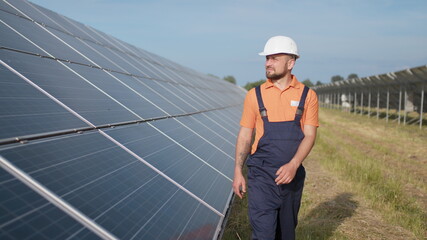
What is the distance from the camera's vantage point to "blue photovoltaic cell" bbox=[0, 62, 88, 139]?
9.66ft

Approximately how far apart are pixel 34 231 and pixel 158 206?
1359 mm

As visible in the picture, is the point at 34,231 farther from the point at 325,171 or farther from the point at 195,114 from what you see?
the point at 325,171

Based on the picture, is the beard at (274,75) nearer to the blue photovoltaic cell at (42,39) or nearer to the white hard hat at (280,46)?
the white hard hat at (280,46)

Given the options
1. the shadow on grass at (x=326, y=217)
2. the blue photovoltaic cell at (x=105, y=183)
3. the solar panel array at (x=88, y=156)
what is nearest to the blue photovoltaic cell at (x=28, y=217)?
the solar panel array at (x=88, y=156)

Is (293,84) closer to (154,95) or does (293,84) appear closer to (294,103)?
(294,103)

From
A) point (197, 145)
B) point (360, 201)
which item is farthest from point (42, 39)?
point (360, 201)

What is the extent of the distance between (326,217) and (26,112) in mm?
4961

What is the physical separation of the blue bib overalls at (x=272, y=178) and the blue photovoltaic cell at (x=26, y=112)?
5.79 ft

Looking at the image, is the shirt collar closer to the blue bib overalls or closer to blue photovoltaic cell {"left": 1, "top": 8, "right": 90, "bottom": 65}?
the blue bib overalls

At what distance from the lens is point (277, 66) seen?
4020 millimetres

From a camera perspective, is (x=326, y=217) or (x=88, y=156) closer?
(x=88, y=156)

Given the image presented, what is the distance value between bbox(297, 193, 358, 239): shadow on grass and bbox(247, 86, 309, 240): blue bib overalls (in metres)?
1.72

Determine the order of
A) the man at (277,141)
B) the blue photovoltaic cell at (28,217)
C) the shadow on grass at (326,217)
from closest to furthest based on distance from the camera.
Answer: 1. the blue photovoltaic cell at (28,217)
2. the man at (277,141)
3. the shadow on grass at (326,217)

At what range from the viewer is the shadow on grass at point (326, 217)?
223 inches
